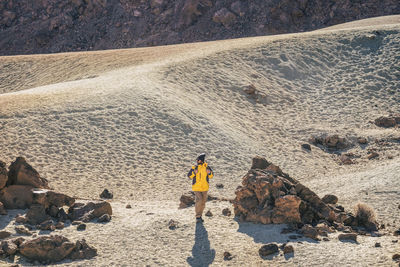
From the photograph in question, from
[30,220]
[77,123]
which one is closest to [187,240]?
[30,220]

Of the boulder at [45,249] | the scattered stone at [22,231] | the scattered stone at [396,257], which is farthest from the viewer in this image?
the scattered stone at [22,231]

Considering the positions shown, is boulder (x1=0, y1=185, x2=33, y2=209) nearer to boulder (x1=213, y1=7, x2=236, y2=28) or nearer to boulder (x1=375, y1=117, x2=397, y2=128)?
boulder (x1=375, y1=117, x2=397, y2=128)

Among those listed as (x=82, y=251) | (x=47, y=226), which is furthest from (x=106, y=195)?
(x=82, y=251)

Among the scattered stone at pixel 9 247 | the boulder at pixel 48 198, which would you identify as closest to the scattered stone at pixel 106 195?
the boulder at pixel 48 198

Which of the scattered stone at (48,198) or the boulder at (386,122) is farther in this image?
the boulder at (386,122)

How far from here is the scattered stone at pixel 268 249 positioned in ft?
29.7

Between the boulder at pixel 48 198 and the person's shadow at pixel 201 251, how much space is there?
2.87m

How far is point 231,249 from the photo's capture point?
370 inches

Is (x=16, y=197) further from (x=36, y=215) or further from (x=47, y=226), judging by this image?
(x=47, y=226)

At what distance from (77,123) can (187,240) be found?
380 inches

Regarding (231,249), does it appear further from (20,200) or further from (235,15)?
(235,15)

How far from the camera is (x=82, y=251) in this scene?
8914 millimetres

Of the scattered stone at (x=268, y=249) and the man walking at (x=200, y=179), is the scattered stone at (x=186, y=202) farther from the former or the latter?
the scattered stone at (x=268, y=249)

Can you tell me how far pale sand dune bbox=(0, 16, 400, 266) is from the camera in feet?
32.0
